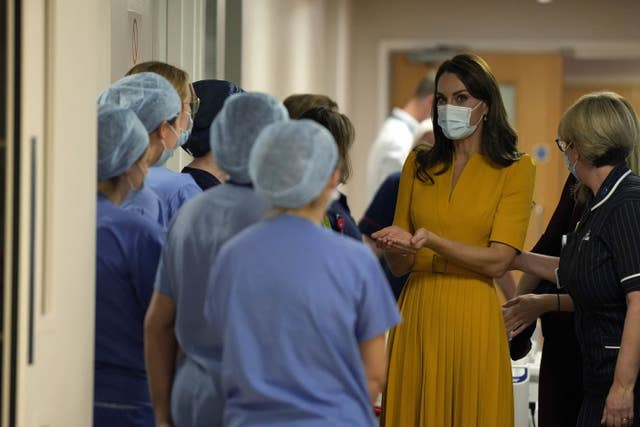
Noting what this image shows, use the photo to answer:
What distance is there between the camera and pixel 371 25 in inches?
301

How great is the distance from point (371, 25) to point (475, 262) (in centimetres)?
506

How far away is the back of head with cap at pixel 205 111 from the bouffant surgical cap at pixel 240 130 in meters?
0.76

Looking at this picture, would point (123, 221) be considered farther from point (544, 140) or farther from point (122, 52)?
point (544, 140)

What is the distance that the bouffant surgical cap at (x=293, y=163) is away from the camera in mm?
1853

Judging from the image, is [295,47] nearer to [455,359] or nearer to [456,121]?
[456,121]

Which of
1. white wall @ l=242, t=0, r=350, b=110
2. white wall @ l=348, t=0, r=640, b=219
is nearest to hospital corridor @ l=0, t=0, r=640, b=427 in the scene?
white wall @ l=242, t=0, r=350, b=110

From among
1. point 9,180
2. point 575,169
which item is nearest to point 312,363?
point 9,180

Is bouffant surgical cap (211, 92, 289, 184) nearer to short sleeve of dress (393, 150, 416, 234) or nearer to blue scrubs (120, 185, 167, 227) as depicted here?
blue scrubs (120, 185, 167, 227)

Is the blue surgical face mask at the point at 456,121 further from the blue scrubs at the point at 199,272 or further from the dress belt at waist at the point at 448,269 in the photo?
the blue scrubs at the point at 199,272

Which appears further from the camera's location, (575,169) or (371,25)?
(371,25)

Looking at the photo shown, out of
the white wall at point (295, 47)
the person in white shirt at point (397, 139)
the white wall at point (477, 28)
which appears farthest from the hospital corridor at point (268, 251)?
the white wall at point (477, 28)

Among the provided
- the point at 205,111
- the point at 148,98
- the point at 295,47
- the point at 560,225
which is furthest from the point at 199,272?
the point at 295,47

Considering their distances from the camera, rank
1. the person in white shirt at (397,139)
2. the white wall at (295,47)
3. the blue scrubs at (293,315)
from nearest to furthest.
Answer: the blue scrubs at (293,315) < the white wall at (295,47) < the person in white shirt at (397,139)

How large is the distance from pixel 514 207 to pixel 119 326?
1.11 meters
